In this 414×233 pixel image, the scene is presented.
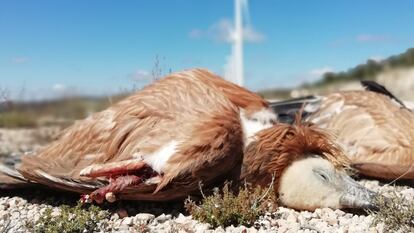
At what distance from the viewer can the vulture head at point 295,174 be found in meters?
5.41

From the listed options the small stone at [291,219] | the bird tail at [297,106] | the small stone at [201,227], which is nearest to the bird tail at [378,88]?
the bird tail at [297,106]

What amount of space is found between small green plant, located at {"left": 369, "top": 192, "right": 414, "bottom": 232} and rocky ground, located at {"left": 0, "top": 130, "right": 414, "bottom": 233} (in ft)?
0.21

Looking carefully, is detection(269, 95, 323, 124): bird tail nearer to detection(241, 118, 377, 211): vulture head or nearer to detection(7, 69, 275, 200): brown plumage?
detection(7, 69, 275, 200): brown plumage

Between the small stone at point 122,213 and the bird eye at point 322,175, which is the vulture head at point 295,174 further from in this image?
the small stone at point 122,213

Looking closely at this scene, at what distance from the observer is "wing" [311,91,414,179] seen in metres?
6.42

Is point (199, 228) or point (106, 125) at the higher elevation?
point (106, 125)

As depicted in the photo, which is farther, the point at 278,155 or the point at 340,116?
the point at 340,116

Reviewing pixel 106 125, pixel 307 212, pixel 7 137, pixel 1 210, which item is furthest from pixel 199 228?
pixel 7 137

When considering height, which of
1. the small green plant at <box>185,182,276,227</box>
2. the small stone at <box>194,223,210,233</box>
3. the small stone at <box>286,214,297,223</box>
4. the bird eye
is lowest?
the small stone at <box>286,214,297,223</box>

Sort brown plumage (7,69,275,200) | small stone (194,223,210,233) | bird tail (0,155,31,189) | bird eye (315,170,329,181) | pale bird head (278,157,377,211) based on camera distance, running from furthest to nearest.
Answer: bird tail (0,155,31,189)
bird eye (315,170,329,181)
pale bird head (278,157,377,211)
brown plumage (7,69,275,200)
small stone (194,223,210,233)

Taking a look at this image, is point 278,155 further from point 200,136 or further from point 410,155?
point 410,155

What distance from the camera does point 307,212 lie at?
17.6 ft

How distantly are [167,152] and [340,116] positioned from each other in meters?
2.89

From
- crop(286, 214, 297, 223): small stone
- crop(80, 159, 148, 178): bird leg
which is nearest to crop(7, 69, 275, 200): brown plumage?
crop(80, 159, 148, 178): bird leg
